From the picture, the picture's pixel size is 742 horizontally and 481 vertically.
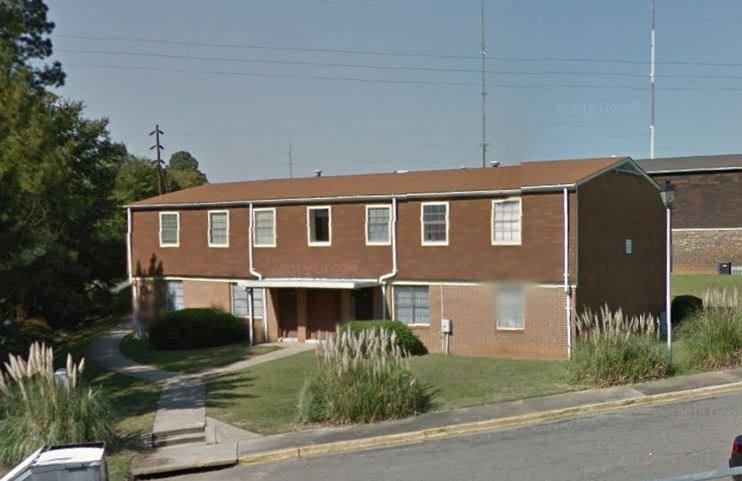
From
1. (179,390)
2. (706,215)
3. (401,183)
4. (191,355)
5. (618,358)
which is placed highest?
(401,183)

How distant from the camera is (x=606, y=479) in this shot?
9.08m

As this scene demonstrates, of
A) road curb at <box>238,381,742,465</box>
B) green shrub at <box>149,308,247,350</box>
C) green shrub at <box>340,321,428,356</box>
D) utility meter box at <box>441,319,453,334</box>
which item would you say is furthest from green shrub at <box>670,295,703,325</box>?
green shrub at <box>149,308,247,350</box>

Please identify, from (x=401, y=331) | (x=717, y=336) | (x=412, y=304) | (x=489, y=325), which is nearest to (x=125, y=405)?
(x=401, y=331)

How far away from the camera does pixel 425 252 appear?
941 inches

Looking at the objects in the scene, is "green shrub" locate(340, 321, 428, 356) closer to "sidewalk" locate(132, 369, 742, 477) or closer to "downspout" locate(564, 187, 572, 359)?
"downspout" locate(564, 187, 572, 359)

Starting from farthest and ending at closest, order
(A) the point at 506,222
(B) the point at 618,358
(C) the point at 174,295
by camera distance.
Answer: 1. (C) the point at 174,295
2. (A) the point at 506,222
3. (B) the point at 618,358

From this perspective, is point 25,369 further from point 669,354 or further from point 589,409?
point 669,354

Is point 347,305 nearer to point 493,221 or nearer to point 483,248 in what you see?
point 483,248

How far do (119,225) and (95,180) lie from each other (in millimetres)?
7055

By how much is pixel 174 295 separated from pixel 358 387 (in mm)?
18599

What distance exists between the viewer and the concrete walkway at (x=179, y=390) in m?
13.1

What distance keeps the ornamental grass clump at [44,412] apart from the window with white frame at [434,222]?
45.0 ft

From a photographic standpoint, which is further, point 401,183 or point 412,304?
point 401,183

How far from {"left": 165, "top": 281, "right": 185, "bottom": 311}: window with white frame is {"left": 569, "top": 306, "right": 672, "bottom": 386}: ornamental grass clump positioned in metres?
18.8
